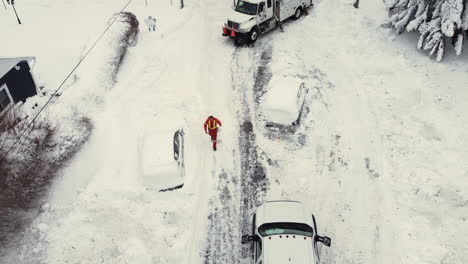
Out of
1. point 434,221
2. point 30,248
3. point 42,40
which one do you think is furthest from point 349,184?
point 42,40

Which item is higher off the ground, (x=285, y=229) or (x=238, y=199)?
(x=285, y=229)

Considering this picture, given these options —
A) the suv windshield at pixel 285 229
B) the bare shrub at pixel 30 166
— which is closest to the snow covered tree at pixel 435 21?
the suv windshield at pixel 285 229

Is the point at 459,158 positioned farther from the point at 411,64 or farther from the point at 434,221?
the point at 411,64

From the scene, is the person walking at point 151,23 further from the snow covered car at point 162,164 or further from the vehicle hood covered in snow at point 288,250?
the vehicle hood covered in snow at point 288,250

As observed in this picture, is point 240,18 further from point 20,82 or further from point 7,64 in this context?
point 7,64

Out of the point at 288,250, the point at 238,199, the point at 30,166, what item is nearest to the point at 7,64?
the point at 30,166
